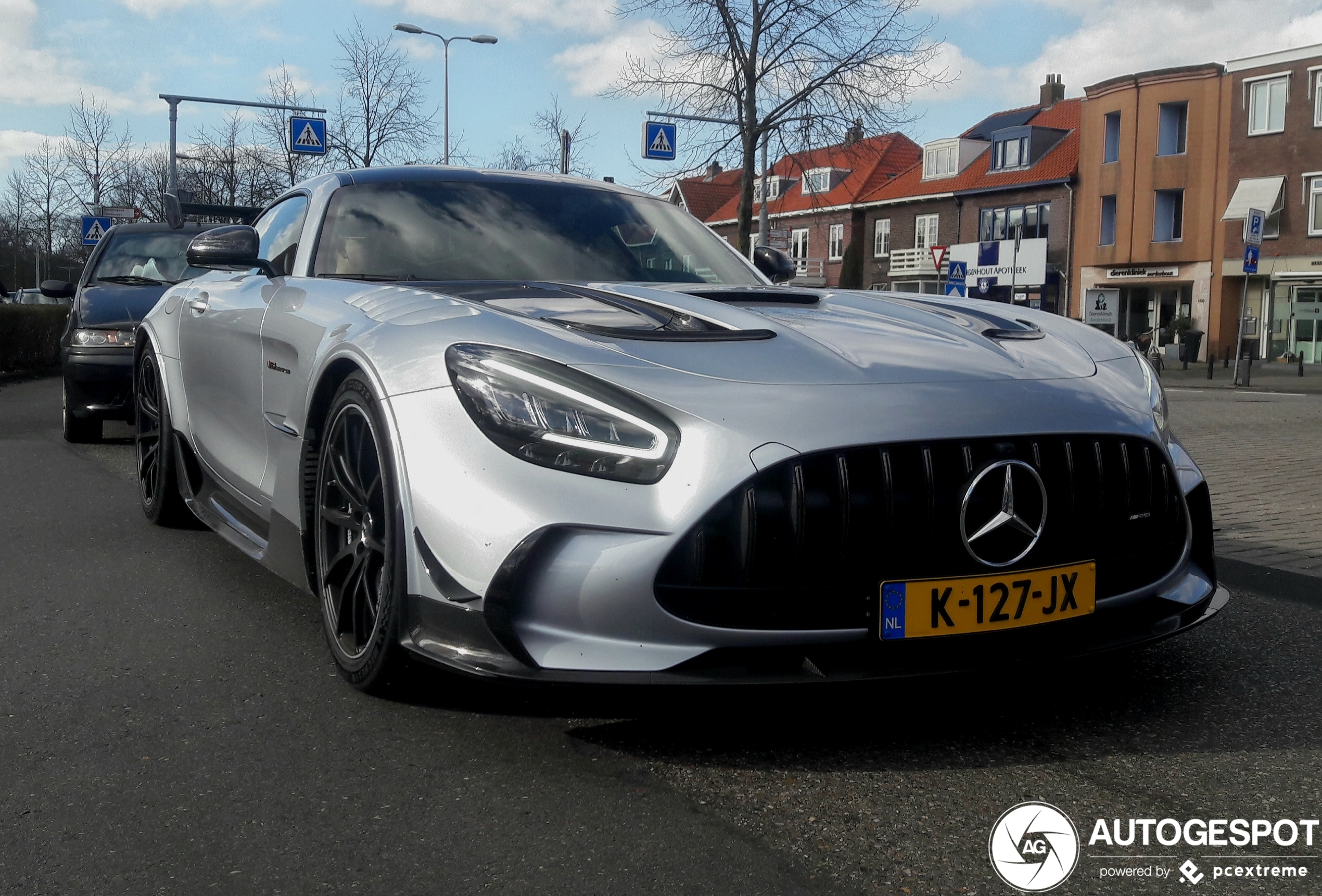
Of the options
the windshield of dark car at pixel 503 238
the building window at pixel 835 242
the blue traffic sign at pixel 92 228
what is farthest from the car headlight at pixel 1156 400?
the building window at pixel 835 242

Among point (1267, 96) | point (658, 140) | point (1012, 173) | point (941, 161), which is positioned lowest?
point (658, 140)

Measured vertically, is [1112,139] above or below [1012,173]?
above

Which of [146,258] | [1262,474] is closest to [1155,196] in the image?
[1262,474]

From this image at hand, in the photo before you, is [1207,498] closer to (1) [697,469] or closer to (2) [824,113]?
(1) [697,469]

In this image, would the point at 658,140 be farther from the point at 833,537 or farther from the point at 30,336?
the point at 833,537

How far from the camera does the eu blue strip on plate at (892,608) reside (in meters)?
2.51

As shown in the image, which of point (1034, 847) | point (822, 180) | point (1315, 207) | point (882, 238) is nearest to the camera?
point (1034, 847)

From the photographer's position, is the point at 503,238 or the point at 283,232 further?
the point at 283,232

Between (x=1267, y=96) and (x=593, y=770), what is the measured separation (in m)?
39.0

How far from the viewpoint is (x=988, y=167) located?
47406 mm

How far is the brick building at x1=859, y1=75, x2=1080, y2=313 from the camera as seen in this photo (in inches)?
1713

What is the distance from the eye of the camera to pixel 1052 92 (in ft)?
165

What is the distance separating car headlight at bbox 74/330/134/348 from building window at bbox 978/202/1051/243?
1537 inches

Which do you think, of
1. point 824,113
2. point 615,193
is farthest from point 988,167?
point 615,193
